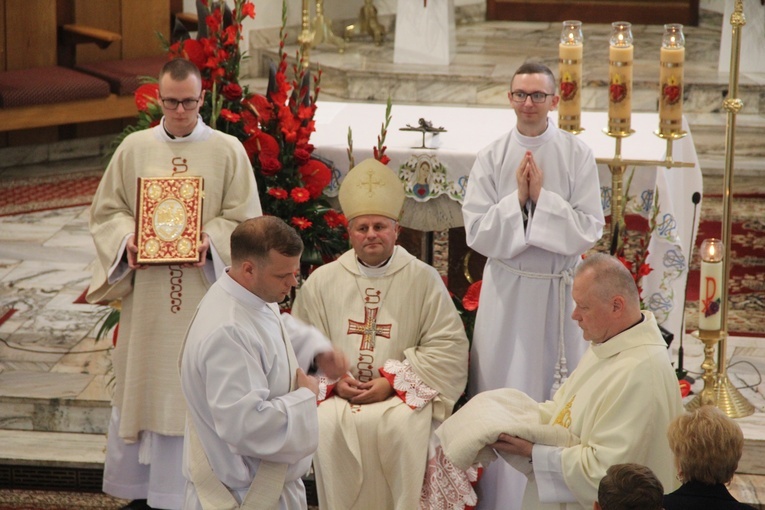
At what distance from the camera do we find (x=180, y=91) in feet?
15.9

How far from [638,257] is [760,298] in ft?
7.01

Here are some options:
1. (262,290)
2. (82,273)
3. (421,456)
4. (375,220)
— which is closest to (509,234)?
(375,220)

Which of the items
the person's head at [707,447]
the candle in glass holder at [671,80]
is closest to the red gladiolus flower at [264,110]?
the candle in glass holder at [671,80]

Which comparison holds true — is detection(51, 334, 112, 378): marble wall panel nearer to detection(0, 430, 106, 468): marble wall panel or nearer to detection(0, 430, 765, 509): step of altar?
detection(0, 430, 106, 468): marble wall panel

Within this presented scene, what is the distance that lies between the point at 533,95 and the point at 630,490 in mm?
2220

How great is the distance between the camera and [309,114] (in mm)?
5523

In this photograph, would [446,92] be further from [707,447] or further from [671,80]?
[707,447]

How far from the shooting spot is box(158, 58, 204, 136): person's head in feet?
15.8

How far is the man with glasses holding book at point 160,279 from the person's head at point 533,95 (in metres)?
1.11

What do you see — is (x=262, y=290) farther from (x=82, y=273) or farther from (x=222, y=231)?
(x=82, y=273)

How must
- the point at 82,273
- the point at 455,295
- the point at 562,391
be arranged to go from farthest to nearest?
the point at 82,273, the point at 455,295, the point at 562,391

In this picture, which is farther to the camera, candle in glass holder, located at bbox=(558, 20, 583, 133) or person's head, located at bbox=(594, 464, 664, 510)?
candle in glass holder, located at bbox=(558, 20, 583, 133)

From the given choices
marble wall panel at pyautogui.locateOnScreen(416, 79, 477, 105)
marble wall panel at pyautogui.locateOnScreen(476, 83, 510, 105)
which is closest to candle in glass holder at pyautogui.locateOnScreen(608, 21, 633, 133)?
marble wall panel at pyautogui.locateOnScreen(476, 83, 510, 105)

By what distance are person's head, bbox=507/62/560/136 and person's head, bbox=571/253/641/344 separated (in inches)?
46.8
